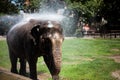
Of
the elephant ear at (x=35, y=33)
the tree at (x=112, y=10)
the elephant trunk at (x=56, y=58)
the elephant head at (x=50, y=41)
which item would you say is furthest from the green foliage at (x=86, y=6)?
the elephant trunk at (x=56, y=58)

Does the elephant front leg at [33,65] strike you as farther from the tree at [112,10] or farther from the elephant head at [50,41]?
the tree at [112,10]

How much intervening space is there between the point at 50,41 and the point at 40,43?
1.81 ft

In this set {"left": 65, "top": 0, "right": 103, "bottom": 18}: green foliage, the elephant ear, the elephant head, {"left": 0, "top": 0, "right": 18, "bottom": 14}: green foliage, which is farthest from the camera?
{"left": 0, "top": 0, "right": 18, "bottom": 14}: green foliage

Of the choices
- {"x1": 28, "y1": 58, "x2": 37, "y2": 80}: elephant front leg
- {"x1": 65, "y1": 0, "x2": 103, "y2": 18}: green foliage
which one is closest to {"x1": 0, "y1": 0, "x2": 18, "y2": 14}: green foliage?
{"x1": 65, "y1": 0, "x2": 103, "y2": 18}: green foliage

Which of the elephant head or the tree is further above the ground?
the elephant head

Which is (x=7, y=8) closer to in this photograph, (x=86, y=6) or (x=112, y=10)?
(x=86, y=6)

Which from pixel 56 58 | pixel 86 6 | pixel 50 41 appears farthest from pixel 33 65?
pixel 86 6

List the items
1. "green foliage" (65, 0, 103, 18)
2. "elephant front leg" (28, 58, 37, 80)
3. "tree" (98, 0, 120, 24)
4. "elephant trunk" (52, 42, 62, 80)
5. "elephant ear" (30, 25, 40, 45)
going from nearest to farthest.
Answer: "elephant trunk" (52, 42, 62, 80) → "elephant ear" (30, 25, 40, 45) → "elephant front leg" (28, 58, 37, 80) → "green foliage" (65, 0, 103, 18) → "tree" (98, 0, 120, 24)

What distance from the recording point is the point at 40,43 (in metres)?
8.98

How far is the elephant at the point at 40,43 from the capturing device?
837 cm

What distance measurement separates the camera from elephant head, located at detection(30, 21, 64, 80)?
27.3 feet

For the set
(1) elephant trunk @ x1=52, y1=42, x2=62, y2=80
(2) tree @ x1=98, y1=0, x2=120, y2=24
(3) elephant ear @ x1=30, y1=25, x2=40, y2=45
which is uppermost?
(3) elephant ear @ x1=30, y1=25, x2=40, y2=45

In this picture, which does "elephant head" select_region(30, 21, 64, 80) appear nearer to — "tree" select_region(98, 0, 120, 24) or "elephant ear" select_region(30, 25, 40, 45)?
"elephant ear" select_region(30, 25, 40, 45)

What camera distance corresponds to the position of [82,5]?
49.4 metres
